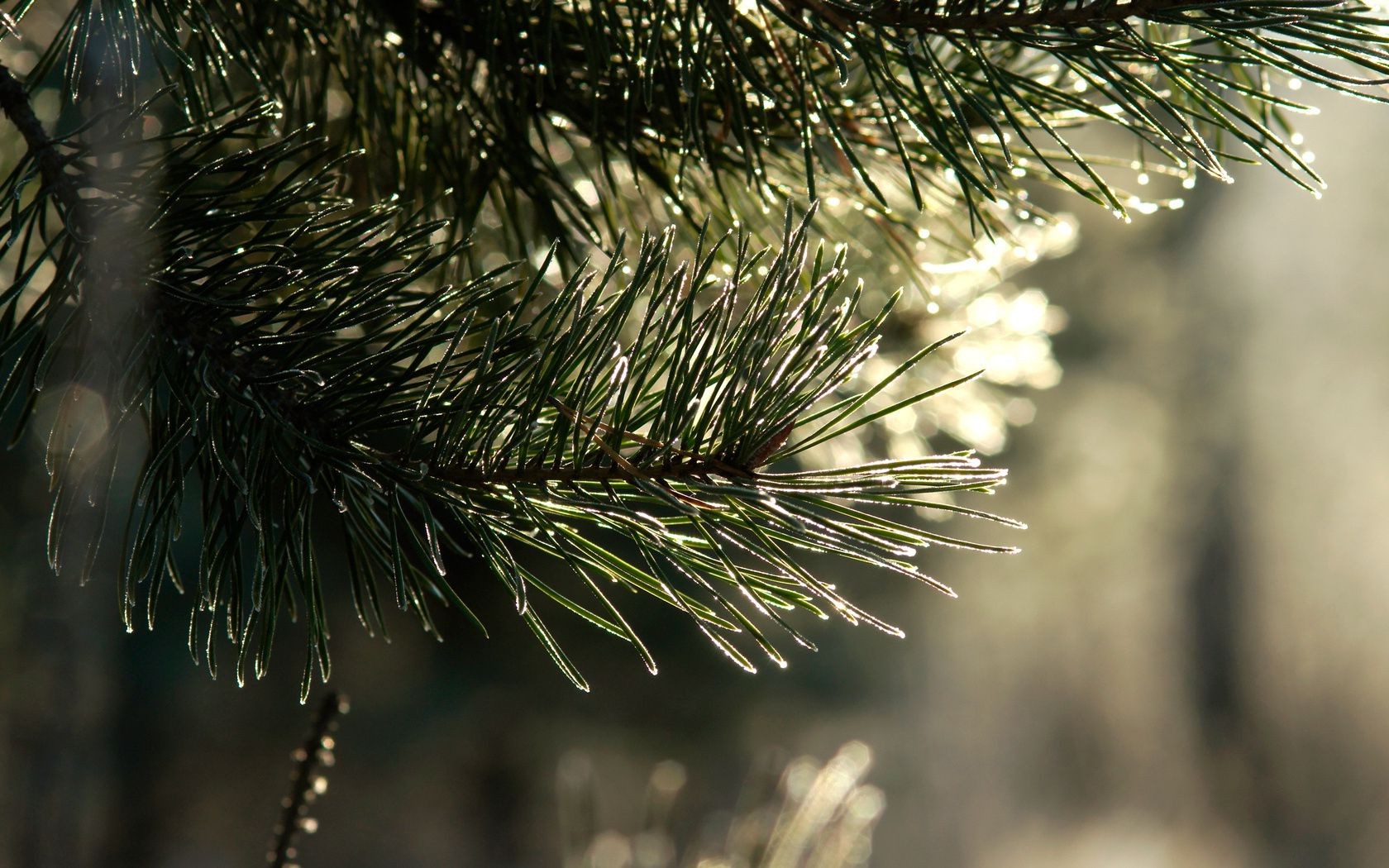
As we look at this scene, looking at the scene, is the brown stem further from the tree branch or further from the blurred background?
the blurred background

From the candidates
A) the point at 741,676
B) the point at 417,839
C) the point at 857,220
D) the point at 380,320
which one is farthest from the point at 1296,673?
the point at 380,320

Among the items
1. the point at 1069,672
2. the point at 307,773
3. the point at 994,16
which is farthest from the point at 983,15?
the point at 1069,672

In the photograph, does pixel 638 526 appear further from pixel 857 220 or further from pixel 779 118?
pixel 857 220

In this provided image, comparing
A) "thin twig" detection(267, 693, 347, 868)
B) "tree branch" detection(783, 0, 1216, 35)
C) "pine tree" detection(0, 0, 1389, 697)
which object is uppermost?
"tree branch" detection(783, 0, 1216, 35)

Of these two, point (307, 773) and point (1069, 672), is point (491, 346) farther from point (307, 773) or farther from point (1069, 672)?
point (1069, 672)

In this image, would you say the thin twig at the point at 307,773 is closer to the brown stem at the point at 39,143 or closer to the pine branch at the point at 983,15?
the brown stem at the point at 39,143

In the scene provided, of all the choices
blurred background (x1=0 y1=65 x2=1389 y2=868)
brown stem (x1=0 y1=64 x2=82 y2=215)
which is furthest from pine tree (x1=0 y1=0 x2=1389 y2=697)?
blurred background (x1=0 y1=65 x2=1389 y2=868)
